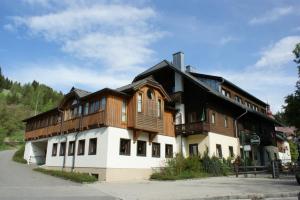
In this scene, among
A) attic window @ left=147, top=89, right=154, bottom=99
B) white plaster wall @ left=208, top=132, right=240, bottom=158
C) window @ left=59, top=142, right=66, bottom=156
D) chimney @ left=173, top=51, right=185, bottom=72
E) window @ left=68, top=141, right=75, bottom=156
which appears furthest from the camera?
chimney @ left=173, top=51, right=185, bottom=72

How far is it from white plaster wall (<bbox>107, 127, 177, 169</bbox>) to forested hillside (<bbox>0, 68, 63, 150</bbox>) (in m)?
46.3

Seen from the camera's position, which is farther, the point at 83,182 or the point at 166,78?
the point at 166,78

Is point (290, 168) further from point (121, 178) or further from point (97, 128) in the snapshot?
point (97, 128)

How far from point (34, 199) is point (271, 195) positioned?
1024 cm

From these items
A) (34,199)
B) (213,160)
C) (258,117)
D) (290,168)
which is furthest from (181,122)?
(34,199)

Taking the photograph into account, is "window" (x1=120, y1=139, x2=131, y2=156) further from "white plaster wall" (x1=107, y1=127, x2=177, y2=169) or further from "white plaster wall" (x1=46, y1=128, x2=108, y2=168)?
"white plaster wall" (x1=46, y1=128, x2=108, y2=168)

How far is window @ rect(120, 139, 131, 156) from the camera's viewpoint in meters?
25.4

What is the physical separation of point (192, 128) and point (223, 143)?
4.08 meters

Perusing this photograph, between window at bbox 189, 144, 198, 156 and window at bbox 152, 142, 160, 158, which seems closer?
window at bbox 152, 142, 160, 158

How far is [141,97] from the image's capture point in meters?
26.9

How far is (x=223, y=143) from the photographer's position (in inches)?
1231

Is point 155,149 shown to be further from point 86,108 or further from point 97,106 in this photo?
point 86,108

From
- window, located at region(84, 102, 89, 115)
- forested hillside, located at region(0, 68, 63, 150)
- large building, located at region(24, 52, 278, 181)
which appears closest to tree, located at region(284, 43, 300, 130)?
large building, located at region(24, 52, 278, 181)

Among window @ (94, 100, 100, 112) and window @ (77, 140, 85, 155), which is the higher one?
window @ (94, 100, 100, 112)
